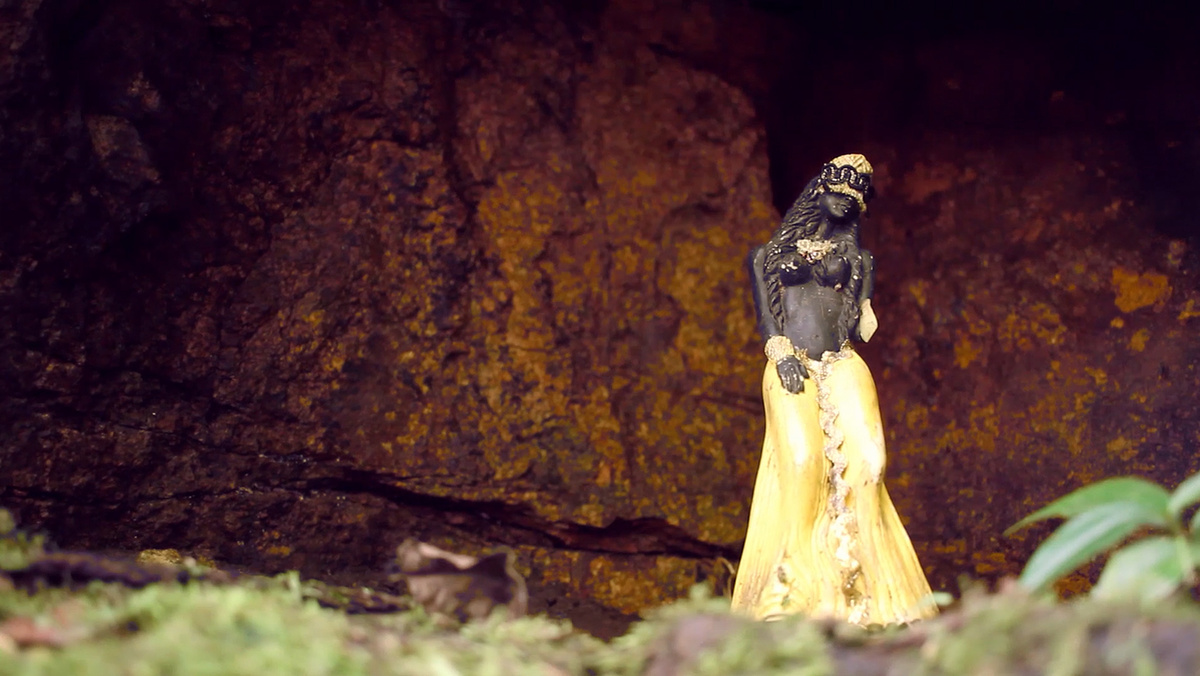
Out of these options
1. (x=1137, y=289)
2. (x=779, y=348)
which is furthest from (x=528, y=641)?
(x=1137, y=289)

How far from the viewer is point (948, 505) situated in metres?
3.23

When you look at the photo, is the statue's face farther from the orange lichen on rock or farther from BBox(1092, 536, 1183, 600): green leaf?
BBox(1092, 536, 1183, 600): green leaf

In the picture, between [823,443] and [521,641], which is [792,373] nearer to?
[823,443]

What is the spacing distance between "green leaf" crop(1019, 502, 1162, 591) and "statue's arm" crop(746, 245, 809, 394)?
52.4 inches

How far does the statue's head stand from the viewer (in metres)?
2.42

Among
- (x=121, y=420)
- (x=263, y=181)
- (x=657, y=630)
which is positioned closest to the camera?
(x=657, y=630)

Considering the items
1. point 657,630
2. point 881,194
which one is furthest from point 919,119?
point 657,630

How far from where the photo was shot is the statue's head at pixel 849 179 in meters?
2.42

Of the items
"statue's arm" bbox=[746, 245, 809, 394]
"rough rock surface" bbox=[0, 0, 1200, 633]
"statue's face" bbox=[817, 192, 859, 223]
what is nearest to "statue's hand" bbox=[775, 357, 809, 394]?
"statue's arm" bbox=[746, 245, 809, 394]

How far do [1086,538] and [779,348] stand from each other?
1.44 m

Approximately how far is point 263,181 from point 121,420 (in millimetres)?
700

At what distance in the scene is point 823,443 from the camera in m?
2.22

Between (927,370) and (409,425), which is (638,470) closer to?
(409,425)

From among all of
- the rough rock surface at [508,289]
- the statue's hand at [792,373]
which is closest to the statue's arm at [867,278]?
the statue's hand at [792,373]
